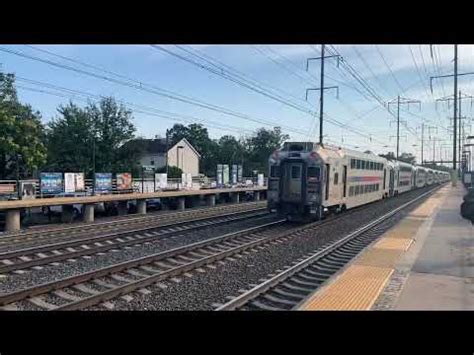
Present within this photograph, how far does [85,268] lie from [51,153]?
4963 centimetres

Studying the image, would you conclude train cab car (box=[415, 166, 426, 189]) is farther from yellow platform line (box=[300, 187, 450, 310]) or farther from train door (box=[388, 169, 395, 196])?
yellow platform line (box=[300, 187, 450, 310])

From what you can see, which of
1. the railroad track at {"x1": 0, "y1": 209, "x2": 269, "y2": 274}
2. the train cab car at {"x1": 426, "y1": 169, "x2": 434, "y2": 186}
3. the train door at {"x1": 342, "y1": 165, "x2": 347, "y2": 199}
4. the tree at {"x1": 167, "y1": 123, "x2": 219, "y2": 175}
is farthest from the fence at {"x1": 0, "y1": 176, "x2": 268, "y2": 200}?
the tree at {"x1": 167, "y1": 123, "x2": 219, "y2": 175}

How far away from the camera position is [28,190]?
76.0ft

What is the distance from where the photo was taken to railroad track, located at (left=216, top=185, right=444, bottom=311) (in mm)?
8367

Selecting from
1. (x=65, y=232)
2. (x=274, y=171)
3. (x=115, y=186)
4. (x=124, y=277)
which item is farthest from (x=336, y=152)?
(x=124, y=277)

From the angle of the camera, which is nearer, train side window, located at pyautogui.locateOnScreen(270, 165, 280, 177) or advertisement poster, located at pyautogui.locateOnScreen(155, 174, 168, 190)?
train side window, located at pyautogui.locateOnScreen(270, 165, 280, 177)

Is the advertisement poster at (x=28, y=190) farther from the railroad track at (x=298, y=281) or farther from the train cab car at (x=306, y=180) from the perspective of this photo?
the railroad track at (x=298, y=281)

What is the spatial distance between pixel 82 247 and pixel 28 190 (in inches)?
406

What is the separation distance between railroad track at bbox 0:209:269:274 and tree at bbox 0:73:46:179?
2702 cm
